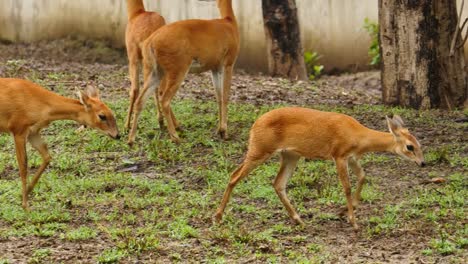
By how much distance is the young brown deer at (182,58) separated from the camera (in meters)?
11.2

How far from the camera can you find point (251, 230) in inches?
338

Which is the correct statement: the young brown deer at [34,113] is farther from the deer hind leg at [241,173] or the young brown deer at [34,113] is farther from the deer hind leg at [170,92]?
the deer hind leg at [170,92]

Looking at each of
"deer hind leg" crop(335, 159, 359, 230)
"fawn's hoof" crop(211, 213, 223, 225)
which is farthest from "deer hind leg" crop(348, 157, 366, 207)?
"fawn's hoof" crop(211, 213, 223, 225)

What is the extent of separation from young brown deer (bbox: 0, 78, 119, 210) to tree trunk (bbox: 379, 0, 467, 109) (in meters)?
4.62

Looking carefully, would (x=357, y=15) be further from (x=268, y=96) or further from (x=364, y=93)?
(x=268, y=96)

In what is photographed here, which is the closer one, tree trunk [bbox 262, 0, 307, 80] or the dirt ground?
the dirt ground

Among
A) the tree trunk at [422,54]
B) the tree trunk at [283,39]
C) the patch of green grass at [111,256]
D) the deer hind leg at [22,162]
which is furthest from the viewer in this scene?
the tree trunk at [283,39]

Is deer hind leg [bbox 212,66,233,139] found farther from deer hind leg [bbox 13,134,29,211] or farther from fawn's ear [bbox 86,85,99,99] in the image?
deer hind leg [bbox 13,134,29,211]

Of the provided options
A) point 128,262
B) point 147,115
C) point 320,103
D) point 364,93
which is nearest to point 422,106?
point 320,103

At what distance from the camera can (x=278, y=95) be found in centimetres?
1410

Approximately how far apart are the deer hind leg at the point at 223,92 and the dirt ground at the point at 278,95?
163 cm

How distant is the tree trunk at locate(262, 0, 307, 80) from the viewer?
1534 cm

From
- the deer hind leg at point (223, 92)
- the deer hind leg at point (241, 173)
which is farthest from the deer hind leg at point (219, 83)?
the deer hind leg at point (241, 173)

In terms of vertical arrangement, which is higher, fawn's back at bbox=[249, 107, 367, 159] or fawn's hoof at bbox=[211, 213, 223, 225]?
fawn's back at bbox=[249, 107, 367, 159]
